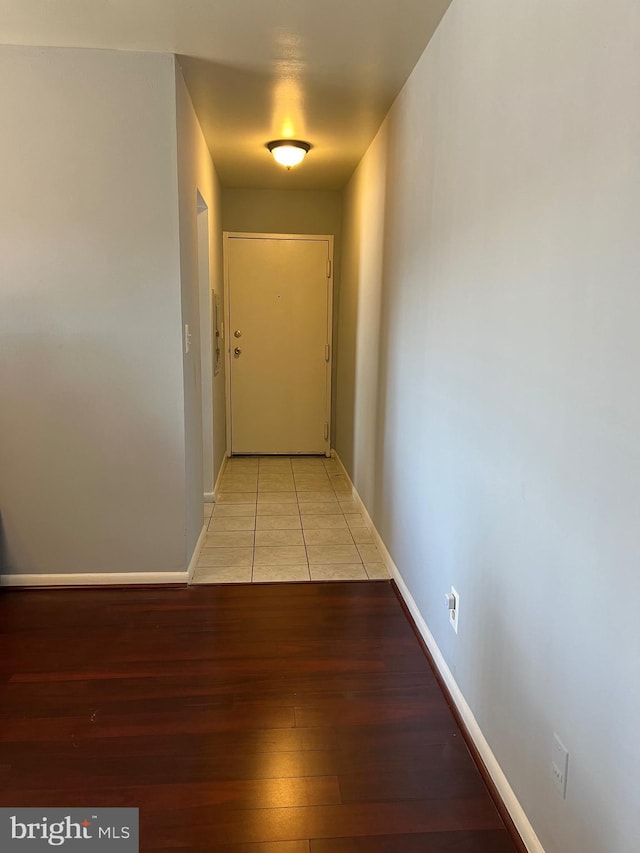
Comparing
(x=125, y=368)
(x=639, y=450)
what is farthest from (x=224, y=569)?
(x=639, y=450)

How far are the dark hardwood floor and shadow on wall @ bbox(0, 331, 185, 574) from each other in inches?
9.7

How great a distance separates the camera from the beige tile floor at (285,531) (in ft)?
9.75

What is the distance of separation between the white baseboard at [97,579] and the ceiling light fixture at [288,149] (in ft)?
8.29

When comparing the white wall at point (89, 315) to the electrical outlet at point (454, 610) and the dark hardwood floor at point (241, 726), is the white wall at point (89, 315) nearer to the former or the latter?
the dark hardwood floor at point (241, 726)

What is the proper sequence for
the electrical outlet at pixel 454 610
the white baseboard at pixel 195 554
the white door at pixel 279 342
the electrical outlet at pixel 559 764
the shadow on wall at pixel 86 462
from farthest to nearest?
the white door at pixel 279 342
the white baseboard at pixel 195 554
the shadow on wall at pixel 86 462
the electrical outlet at pixel 454 610
the electrical outlet at pixel 559 764

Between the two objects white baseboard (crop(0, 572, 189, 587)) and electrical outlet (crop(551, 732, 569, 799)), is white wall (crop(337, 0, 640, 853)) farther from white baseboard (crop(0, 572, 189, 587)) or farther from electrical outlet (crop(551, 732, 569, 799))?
white baseboard (crop(0, 572, 189, 587))

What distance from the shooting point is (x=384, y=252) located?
10.5ft

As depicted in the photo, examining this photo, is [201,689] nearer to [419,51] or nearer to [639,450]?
[639,450]

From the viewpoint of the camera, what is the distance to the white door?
5062mm

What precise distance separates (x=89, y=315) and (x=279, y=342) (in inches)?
105

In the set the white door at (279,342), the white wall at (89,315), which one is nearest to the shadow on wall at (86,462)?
the white wall at (89,315)

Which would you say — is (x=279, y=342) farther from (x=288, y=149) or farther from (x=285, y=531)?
(x=285, y=531)

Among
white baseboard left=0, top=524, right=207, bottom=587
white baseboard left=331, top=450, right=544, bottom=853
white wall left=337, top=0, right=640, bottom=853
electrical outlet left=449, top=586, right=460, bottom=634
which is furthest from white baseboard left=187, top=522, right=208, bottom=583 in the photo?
electrical outlet left=449, top=586, right=460, bottom=634

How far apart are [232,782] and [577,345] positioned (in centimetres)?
145
